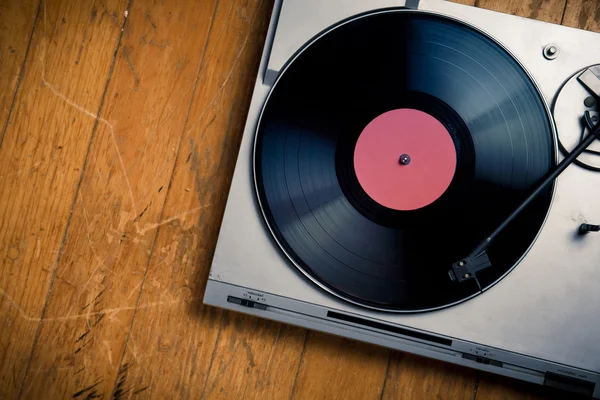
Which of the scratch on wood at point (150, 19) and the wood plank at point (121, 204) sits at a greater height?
the scratch on wood at point (150, 19)

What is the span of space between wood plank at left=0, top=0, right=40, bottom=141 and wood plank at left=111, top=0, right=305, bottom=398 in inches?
16.1

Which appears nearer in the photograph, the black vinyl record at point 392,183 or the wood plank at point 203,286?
the black vinyl record at point 392,183

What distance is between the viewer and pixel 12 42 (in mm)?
1180

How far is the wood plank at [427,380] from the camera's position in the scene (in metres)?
1.12

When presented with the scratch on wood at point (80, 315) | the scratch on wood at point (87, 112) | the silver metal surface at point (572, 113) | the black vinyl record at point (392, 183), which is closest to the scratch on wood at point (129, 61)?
the scratch on wood at point (87, 112)

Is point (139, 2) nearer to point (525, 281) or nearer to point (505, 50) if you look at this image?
point (505, 50)

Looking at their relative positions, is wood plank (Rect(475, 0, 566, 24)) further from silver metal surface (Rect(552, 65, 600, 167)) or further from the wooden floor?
silver metal surface (Rect(552, 65, 600, 167))

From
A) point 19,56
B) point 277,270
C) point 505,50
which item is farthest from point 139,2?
point 505,50

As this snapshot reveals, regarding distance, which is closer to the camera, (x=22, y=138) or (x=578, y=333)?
(x=578, y=333)

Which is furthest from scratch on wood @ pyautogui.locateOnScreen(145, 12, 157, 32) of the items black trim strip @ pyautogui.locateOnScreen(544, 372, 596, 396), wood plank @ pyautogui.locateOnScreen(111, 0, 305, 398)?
black trim strip @ pyautogui.locateOnScreen(544, 372, 596, 396)

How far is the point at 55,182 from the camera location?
1.17m

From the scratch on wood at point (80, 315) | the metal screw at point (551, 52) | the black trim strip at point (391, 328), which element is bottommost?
the scratch on wood at point (80, 315)

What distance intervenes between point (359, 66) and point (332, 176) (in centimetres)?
22

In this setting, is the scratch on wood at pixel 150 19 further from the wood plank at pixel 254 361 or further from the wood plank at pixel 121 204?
the wood plank at pixel 254 361
